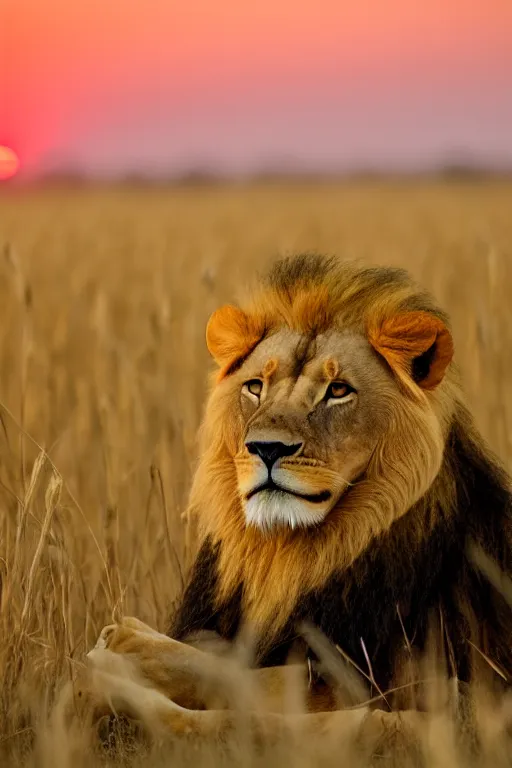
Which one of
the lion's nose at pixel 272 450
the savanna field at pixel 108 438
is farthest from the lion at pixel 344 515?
the savanna field at pixel 108 438

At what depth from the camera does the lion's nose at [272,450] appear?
11.3 ft

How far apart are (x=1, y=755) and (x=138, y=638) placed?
51 centimetres

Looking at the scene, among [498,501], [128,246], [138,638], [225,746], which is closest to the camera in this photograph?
[225,746]

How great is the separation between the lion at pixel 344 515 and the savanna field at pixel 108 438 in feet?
0.90


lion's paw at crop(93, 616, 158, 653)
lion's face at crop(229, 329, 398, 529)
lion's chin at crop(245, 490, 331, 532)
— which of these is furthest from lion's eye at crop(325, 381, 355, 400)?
lion's paw at crop(93, 616, 158, 653)

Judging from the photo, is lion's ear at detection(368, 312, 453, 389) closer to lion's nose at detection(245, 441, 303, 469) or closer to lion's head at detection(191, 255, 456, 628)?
lion's head at detection(191, 255, 456, 628)

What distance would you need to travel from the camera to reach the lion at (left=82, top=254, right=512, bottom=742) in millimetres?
3477

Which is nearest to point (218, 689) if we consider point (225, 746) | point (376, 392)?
point (225, 746)

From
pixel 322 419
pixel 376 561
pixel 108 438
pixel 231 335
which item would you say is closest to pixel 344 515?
pixel 376 561

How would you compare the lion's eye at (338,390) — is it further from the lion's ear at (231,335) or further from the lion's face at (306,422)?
the lion's ear at (231,335)

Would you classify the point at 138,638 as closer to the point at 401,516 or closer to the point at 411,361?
the point at 401,516

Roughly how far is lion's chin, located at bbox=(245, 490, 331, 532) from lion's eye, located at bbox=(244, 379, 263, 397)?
345mm

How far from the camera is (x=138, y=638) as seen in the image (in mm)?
3484

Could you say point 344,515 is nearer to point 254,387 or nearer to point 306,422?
point 306,422
